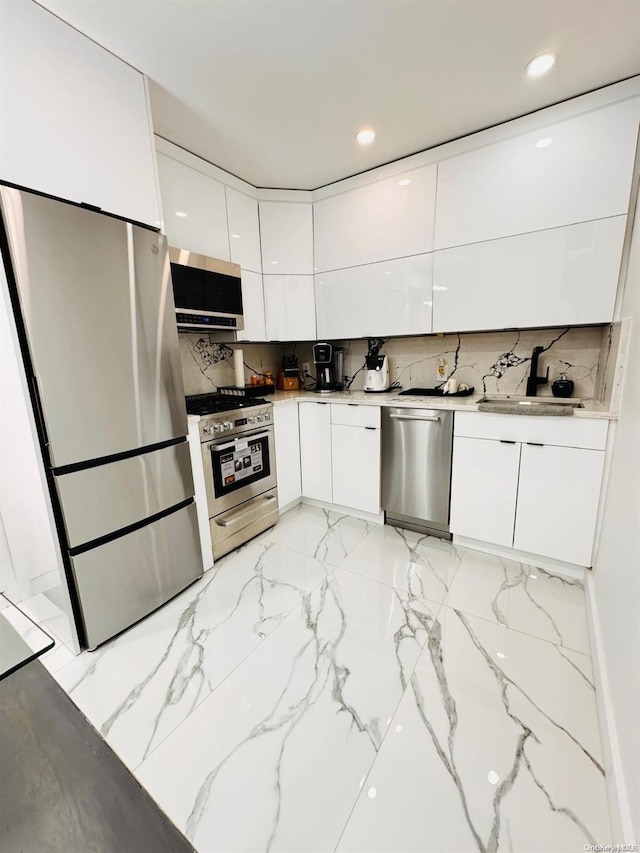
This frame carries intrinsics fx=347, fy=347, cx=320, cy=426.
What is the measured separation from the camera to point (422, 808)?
0.98 m

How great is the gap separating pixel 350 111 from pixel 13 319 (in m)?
1.91

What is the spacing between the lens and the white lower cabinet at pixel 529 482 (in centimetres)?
178

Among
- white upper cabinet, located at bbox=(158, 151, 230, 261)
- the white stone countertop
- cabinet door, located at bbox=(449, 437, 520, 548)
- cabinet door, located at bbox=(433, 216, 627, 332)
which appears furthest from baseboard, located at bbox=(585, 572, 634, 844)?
white upper cabinet, located at bbox=(158, 151, 230, 261)

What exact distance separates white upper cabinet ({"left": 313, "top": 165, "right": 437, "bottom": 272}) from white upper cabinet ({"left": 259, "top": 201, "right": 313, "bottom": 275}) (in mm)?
75

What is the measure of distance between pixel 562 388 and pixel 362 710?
2.08 meters

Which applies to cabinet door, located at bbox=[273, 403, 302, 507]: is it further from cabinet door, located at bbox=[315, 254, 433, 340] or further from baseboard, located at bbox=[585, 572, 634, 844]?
baseboard, located at bbox=[585, 572, 634, 844]

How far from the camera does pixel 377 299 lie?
2.55 m

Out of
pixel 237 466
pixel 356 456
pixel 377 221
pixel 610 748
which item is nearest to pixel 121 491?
pixel 237 466

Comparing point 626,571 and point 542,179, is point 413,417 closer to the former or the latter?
point 626,571

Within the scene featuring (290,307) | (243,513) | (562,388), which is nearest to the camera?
(562,388)

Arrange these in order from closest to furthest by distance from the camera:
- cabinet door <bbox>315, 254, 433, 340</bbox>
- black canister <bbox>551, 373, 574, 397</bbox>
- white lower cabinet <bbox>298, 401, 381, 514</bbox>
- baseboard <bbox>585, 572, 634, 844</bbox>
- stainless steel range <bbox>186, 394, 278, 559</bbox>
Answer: baseboard <bbox>585, 572, 634, 844</bbox> < stainless steel range <bbox>186, 394, 278, 559</bbox> < black canister <bbox>551, 373, 574, 397</bbox> < cabinet door <bbox>315, 254, 433, 340</bbox> < white lower cabinet <bbox>298, 401, 381, 514</bbox>

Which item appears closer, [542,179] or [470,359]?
[542,179]

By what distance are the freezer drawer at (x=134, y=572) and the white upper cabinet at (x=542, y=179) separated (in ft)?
7.78

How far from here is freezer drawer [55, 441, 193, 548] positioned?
4.62 ft
